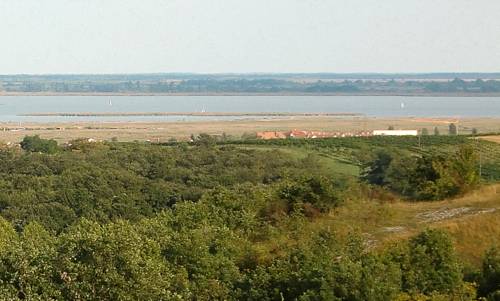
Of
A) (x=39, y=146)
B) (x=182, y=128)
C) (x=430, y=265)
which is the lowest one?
(x=182, y=128)

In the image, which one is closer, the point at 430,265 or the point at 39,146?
the point at 430,265

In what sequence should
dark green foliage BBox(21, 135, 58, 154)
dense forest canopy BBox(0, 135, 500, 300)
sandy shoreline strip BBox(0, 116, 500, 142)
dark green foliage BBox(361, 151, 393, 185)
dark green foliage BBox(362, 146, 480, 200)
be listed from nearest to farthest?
dense forest canopy BBox(0, 135, 500, 300) < dark green foliage BBox(362, 146, 480, 200) < dark green foliage BBox(361, 151, 393, 185) < dark green foliage BBox(21, 135, 58, 154) < sandy shoreline strip BBox(0, 116, 500, 142)

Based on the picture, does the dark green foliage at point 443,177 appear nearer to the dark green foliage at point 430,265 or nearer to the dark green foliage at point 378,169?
the dark green foliage at point 430,265

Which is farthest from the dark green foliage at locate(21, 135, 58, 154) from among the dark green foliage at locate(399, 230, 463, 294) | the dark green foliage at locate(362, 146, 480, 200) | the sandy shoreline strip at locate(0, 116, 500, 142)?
the dark green foliage at locate(399, 230, 463, 294)

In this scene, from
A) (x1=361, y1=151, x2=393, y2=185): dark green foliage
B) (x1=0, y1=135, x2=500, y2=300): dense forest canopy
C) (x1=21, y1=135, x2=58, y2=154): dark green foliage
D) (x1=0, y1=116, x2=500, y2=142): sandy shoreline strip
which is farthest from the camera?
(x1=0, y1=116, x2=500, y2=142): sandy shoreline strip

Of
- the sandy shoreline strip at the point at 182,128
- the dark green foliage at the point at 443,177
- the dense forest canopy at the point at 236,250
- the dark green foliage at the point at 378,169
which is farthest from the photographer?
the sandy shoreline strip at the point at 182,128

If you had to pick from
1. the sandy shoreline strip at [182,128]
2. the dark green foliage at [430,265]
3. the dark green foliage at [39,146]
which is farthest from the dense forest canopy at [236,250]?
the sandy shoreline strip at [182,128]

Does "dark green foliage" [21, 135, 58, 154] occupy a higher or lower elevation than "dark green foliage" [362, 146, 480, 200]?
lower

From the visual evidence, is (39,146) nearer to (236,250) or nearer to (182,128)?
(182,128)

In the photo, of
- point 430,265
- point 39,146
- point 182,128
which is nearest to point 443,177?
point 430,265

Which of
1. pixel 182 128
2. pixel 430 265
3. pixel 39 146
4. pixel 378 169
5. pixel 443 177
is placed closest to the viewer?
pixel 430 265

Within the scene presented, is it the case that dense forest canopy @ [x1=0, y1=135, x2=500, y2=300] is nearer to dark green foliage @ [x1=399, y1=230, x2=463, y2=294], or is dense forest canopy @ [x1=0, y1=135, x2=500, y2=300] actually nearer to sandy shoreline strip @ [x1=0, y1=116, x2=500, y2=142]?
dark green foliage @ [x1=399, y1=230, x2=463, y2=294]
